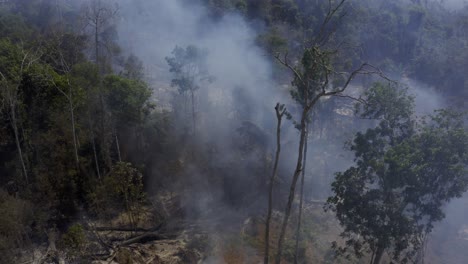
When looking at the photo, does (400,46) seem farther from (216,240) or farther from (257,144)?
(216,240)

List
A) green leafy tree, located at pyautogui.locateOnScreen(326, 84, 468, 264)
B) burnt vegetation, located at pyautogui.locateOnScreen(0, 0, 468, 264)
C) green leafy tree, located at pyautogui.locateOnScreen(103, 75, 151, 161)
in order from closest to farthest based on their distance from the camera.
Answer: green leafy tree, located at pyautogui.locateOnScreen(326, 84, 468, 264) < burnt vegetation, located at pyautogui.locateOnScreen(0, 0, 468, 264) < green leafy tree, located at pyautogui.locateOnScreen(103, 75, 151, 161)

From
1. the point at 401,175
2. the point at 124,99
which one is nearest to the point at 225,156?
the point at 124,99

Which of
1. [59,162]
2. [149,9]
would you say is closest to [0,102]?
[59,162]

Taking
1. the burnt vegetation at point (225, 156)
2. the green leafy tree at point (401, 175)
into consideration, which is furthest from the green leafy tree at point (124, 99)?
the green leafy tree at point (401, 175)

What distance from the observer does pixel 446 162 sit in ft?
36.0

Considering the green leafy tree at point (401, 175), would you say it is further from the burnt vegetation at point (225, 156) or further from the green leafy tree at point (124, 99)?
the green leafy tree at point (124, 99)

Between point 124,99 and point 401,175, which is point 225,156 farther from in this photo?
point 401,175

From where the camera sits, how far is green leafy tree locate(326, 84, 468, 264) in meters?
10.9

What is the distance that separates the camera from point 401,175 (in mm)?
10938

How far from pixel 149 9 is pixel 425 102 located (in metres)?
24.9

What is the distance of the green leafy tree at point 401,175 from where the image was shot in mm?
10945

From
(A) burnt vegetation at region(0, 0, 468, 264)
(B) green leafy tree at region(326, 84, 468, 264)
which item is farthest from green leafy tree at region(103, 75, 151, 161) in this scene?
(B) green leafy tree at region(326, 84, 468, 264)

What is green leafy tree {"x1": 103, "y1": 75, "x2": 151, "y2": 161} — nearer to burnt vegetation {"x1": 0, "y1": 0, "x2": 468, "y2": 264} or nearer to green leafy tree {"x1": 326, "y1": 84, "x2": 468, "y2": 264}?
burnt vegetation {"x1": 0, "y1": 0, "x2": 468, "y2": 264}

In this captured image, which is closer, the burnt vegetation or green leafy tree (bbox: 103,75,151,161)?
the burnt vegetation
